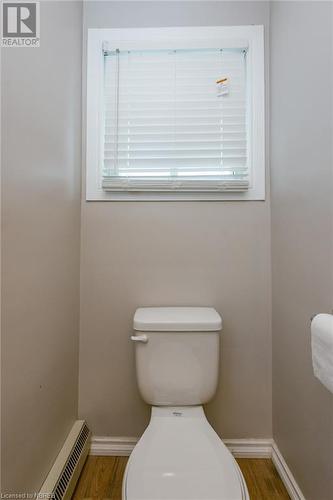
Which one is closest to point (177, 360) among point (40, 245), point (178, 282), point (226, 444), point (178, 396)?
point (178, 396)

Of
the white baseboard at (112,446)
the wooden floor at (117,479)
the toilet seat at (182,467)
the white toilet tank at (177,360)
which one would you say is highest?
the white toilet tank at (177,360)

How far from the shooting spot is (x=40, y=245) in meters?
0.99

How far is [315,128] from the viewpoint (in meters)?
0.96

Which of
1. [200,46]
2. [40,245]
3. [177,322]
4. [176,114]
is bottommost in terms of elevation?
[177,322]

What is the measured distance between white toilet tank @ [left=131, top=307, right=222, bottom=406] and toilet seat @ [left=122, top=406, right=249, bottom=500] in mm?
124

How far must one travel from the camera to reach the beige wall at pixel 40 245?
2.67 ft

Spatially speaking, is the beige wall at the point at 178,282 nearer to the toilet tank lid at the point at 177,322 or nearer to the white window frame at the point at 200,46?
the white window frame at the point at 200,46

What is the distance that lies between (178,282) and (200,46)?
3.87ft

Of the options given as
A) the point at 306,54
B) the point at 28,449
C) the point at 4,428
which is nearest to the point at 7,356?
the point at 4,428

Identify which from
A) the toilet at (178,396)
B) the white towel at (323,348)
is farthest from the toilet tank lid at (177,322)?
the white towel at (323,348)

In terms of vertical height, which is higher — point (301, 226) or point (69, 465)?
point (301, 226)

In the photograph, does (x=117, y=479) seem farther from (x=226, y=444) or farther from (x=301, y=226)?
(x=301, y=226)

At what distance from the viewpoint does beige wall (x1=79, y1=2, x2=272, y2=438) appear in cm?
139

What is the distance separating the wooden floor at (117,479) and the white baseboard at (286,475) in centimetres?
3
